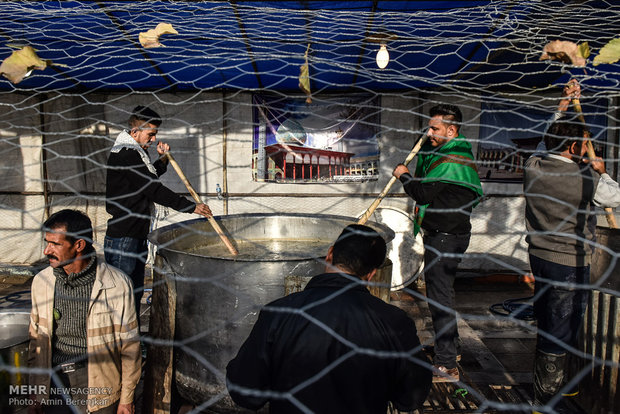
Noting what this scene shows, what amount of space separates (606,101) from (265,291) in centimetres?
509

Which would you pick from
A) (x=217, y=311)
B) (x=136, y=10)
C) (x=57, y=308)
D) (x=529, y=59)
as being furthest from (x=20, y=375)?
(x=529, y=59)

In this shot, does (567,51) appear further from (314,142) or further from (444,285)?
(314,142)

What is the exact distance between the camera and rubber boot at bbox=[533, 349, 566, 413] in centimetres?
216

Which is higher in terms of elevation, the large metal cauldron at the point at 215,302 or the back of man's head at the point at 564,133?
the back of man's head at the point at 564,133

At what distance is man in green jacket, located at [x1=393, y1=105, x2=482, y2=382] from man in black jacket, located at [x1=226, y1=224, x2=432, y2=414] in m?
1.15

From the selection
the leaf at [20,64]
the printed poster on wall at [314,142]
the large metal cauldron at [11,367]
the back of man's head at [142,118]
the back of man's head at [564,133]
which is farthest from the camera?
the printed poster on wall at [314,142]

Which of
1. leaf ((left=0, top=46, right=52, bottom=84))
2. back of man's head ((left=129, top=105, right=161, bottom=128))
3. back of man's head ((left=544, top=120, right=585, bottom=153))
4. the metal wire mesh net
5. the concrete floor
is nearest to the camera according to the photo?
leaf ((left=0, top=46, right=52, bottom=84))

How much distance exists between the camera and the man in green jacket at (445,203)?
2.36 m

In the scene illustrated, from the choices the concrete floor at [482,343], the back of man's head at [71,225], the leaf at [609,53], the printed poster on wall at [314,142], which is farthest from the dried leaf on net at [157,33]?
the printed poster on wall at [314,142]

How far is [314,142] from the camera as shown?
5.02 m

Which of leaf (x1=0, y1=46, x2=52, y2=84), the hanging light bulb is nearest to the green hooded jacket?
the hanging light bulb

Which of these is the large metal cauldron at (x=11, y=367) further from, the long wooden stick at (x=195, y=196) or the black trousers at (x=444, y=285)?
the black trousers at (x=444, y=285)

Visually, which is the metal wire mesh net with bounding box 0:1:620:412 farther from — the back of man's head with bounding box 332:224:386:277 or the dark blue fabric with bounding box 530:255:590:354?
the back of man's head with bounding box 332:224:386:277

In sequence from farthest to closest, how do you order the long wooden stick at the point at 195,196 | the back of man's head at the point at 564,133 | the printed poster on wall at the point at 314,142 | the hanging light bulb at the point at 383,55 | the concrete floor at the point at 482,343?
the printed poster on wall at the point at 314,142, the hanging light bulb at the point at 383,55, the long wooden stick at the point at 195,196, the concrete floor at the point at 482,343, the back of man's head at the point at 564,133
